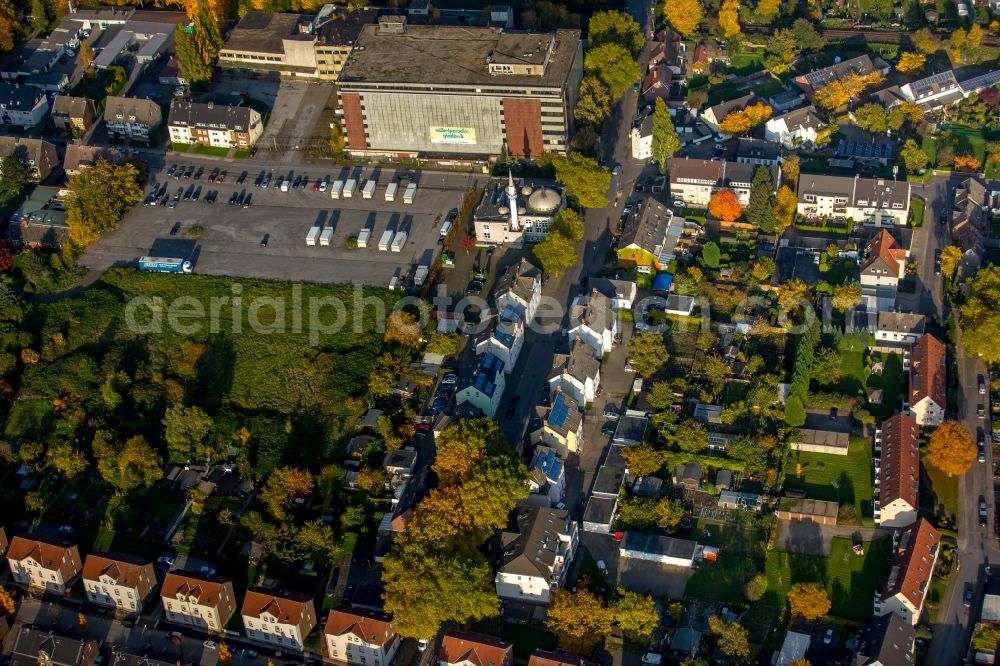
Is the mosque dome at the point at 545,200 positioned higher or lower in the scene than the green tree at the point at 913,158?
lower

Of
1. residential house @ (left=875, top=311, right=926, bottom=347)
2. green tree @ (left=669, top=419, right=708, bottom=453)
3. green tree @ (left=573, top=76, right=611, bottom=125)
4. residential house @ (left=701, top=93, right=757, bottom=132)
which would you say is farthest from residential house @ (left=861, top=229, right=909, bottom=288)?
green tree @ (left=573, top=76, right=611, bottom=125)

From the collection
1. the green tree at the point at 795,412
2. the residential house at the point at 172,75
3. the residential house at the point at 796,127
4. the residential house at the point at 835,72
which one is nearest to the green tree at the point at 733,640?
the green tree at the point at 795,412

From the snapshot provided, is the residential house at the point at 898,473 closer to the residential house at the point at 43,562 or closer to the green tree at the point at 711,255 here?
the green tree at the point at 711,255

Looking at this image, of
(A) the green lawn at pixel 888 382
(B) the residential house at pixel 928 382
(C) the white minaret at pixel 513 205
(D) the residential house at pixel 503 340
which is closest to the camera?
(B) the residential house at pixel 928 382

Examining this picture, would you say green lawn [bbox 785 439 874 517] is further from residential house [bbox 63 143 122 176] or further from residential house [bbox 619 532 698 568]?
residential house [bbox 63 143 122 176]

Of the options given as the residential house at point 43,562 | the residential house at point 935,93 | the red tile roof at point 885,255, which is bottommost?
the residential house at point 43,562

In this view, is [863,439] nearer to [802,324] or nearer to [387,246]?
[802,324]

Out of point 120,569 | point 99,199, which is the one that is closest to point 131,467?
point 120,569
